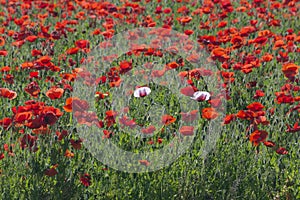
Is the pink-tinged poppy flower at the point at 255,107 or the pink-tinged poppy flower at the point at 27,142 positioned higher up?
the pink-tinged poppy flower at the point at 255,107

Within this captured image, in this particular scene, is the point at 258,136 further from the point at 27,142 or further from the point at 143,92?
the point at 27,142

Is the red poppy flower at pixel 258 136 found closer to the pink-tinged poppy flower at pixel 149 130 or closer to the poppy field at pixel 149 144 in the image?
the poppy field at pixel 149 144

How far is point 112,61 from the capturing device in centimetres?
428

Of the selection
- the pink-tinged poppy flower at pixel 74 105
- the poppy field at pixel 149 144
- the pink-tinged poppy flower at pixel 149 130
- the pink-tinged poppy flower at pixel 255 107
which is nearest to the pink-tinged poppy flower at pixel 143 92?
the poppy field at pixel 149 144

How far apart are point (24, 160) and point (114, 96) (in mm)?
1022

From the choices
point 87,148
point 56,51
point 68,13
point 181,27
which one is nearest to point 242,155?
point 87,148

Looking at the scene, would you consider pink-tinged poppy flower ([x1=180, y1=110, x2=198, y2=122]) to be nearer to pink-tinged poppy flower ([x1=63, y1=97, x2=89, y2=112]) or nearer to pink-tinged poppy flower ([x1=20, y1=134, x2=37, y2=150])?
pink-tinged poppy flower ([x1=63, y1=97, x2=89, y2=112])

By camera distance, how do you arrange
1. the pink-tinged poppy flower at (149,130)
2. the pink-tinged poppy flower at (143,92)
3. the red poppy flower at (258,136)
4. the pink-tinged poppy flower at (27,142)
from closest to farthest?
the pink-tinged poppy flower at (27,142) → the red poppy flower at (258,136) → the pink-tinged poppy flower at (149,130) → the pink-tinged poppy flower at (143,92)

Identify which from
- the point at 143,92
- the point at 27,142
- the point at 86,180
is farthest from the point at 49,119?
the point at 143,92

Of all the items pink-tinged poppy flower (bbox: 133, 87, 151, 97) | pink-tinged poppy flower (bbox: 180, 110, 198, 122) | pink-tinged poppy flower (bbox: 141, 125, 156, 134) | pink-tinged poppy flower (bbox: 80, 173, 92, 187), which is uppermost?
pink-tinged poppy flower (bbox: 133, 87, 151, 97)

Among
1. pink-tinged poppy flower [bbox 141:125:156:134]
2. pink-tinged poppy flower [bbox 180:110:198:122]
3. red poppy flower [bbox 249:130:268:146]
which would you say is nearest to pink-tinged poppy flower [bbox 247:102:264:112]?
red poppy flower [bbox 249:130:268:146]

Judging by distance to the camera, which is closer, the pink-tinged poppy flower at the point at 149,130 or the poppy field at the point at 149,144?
the poppy field at the point at 149,144

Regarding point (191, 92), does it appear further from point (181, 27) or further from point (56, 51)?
point (181, 27)

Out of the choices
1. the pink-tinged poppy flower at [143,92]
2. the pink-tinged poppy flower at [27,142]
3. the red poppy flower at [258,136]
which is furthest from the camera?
the pink-tinged poppy flower at [143,92]
